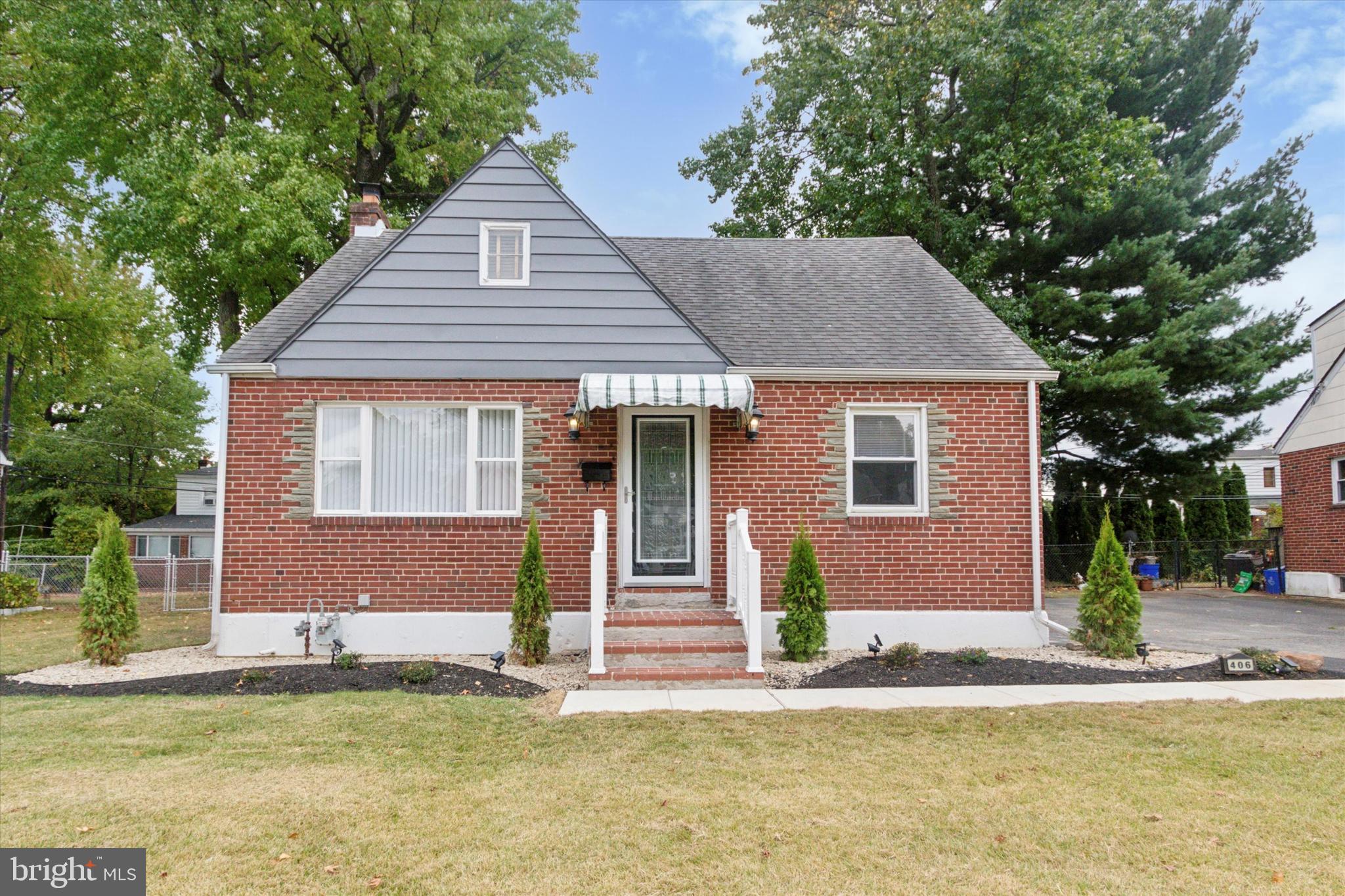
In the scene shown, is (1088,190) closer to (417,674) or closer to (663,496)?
(663,496)

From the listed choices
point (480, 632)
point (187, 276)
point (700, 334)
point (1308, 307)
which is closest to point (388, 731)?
point (480, 632)

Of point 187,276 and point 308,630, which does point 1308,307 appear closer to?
point 308,630

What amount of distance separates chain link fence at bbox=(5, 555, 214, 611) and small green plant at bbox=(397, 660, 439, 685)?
12.5m

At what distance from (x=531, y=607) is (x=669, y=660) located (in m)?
1.65

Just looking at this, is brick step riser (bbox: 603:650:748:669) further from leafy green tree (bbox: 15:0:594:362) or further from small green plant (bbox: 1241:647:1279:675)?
leafy green tree (bbox: 15:0:594:362)

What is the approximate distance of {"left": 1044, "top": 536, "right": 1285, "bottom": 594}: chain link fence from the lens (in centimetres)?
2036

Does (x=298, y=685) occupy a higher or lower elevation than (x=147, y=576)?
higher

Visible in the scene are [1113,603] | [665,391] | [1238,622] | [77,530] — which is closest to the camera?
[665,391]

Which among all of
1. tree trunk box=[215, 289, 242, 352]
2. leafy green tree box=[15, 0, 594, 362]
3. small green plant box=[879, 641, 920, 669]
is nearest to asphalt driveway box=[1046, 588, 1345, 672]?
small green plant box=[879, 641, 920, 669]

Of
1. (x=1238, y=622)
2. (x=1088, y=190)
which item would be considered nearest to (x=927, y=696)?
(x=1238, y=622)

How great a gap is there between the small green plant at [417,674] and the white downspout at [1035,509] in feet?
24.3

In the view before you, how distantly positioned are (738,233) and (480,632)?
1808 centimetres

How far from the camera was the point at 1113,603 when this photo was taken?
932 centimetres

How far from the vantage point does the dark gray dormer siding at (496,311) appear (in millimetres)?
10031
